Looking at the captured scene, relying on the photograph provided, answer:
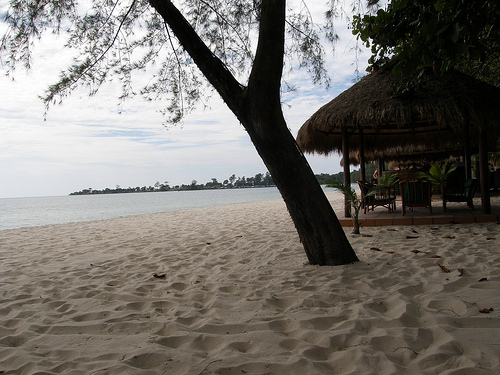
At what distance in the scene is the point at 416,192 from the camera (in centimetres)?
655

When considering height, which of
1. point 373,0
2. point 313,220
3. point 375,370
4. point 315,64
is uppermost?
point 373,0

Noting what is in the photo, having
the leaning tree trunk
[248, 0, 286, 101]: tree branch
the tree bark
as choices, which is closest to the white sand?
the leaning tree trunk

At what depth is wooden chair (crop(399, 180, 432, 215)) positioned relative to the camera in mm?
6461

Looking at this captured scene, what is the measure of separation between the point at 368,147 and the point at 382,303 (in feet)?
27.5

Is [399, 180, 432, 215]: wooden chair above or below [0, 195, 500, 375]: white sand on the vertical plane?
above

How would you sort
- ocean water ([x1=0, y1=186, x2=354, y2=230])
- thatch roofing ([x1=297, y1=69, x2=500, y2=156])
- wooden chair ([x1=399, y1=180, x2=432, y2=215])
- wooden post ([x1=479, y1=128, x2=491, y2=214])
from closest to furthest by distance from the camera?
thatch roofing ([x1=297, y1=69, x2=500, y2=156]) < wooden post ([x1=479, y1=128, x2=491, y2=214]) < wooden chair ([x1=399, y1=180, x2=432, y2=215]) < ocean water ([x1=0, y1=186, x2=354, y2=230])

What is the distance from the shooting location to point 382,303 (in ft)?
8.13

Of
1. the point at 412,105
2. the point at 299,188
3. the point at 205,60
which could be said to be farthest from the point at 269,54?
the point at 412,105

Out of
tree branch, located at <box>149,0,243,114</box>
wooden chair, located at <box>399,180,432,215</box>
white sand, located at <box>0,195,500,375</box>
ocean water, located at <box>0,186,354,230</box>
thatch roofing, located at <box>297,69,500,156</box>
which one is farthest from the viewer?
ocean water, located at <box>0,186,354,230</box>

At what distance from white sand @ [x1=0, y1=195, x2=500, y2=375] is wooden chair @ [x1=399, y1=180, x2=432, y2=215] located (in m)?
1.97

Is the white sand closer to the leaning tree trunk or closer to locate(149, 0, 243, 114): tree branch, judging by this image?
the leaning tree trunk

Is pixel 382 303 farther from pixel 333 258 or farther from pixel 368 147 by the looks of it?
pixel 368 147

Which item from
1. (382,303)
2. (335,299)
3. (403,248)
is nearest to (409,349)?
(382,303)

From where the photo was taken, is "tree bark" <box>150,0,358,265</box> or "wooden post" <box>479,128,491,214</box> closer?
"tree bark" <box>150,0,358,265</box>
